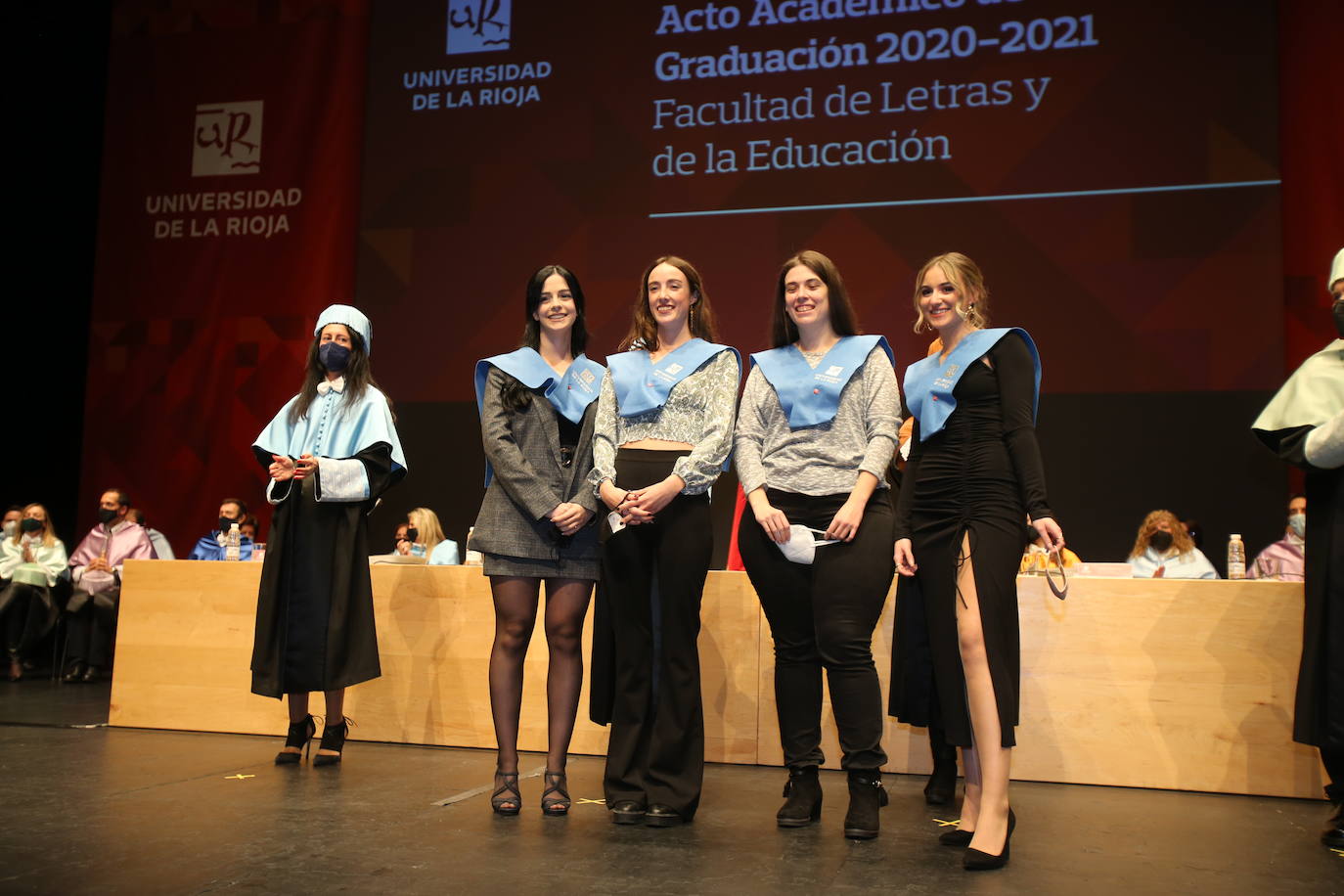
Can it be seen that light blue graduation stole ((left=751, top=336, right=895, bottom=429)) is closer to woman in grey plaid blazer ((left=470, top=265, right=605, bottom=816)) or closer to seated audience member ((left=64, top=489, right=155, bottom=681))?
woman in grey plaid blazer ((left=470, top=265, right=605, bottom=816))

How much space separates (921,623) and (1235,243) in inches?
140

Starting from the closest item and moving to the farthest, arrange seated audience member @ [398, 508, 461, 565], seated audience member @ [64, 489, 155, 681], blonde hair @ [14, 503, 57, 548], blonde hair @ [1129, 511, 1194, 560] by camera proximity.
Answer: blonde hair @ [1129, 511, 1194, 560]
seated audience member @ [398, 508, 461, 565]
seated audience member @ [64, 489, 155, 681]
blonde hair @ [14, 503, 57, 548]

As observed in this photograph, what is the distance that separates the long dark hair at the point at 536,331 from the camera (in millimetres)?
2777

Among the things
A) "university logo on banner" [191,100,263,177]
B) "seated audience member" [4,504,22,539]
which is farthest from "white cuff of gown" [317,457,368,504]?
"university logo on banner" [191,100,263,177]

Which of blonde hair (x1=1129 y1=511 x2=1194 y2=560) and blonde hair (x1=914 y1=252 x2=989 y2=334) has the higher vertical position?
blonde hair (x1=914 y1=252 x2=989 y2=334)

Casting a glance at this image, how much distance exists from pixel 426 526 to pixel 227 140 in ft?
10.5

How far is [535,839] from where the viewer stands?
2.33 m

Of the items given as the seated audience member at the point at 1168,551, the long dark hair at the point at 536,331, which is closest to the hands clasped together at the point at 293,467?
the long dark hair at the point at 536,331

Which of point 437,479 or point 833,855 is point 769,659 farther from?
point 437,479

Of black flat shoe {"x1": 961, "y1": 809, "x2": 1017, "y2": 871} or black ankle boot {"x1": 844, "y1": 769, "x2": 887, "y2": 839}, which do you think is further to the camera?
black ankle boot {"x1": 844, "y1": 769, "x2": 887, "y2": 839}

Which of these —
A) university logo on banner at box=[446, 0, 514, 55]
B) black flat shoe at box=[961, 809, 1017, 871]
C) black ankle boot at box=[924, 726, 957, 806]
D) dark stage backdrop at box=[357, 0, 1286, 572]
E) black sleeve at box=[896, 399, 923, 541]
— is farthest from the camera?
university logo on banner at box=[446, 0, 514, 55]

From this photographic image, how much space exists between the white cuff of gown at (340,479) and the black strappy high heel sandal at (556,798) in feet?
3.81

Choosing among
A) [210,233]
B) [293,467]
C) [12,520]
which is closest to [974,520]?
[293,467]

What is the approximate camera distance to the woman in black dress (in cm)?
224
